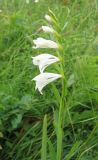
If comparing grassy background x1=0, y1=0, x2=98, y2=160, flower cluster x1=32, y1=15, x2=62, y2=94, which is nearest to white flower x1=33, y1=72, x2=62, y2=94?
flower cluster x1=32, y1=15, x2=62, y2=94

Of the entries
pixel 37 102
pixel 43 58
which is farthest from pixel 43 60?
pixel 37 102

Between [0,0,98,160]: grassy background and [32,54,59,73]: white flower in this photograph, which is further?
[0,0,98,160]: grassy background

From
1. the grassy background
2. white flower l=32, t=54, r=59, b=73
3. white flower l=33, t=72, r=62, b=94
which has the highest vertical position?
white flower l=32, t=54, r=59, b=73

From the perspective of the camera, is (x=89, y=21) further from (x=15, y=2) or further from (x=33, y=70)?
(x=33, y=70)

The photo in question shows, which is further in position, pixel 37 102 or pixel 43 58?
pixel 37 102

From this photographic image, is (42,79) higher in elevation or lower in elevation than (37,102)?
higher

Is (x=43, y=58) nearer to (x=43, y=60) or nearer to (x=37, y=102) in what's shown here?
(x=43, y=60)

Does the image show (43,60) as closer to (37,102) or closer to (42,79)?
(42,79)

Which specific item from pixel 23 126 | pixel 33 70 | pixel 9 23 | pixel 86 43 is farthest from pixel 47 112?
pixel 9 23

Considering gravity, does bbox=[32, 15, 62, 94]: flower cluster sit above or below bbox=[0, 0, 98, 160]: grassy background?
above

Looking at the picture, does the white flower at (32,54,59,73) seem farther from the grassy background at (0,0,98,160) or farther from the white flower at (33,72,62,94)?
the grassy background at (0,0,98,160)

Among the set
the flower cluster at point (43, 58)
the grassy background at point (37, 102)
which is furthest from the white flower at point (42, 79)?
the grassy background at point (37, 102)
